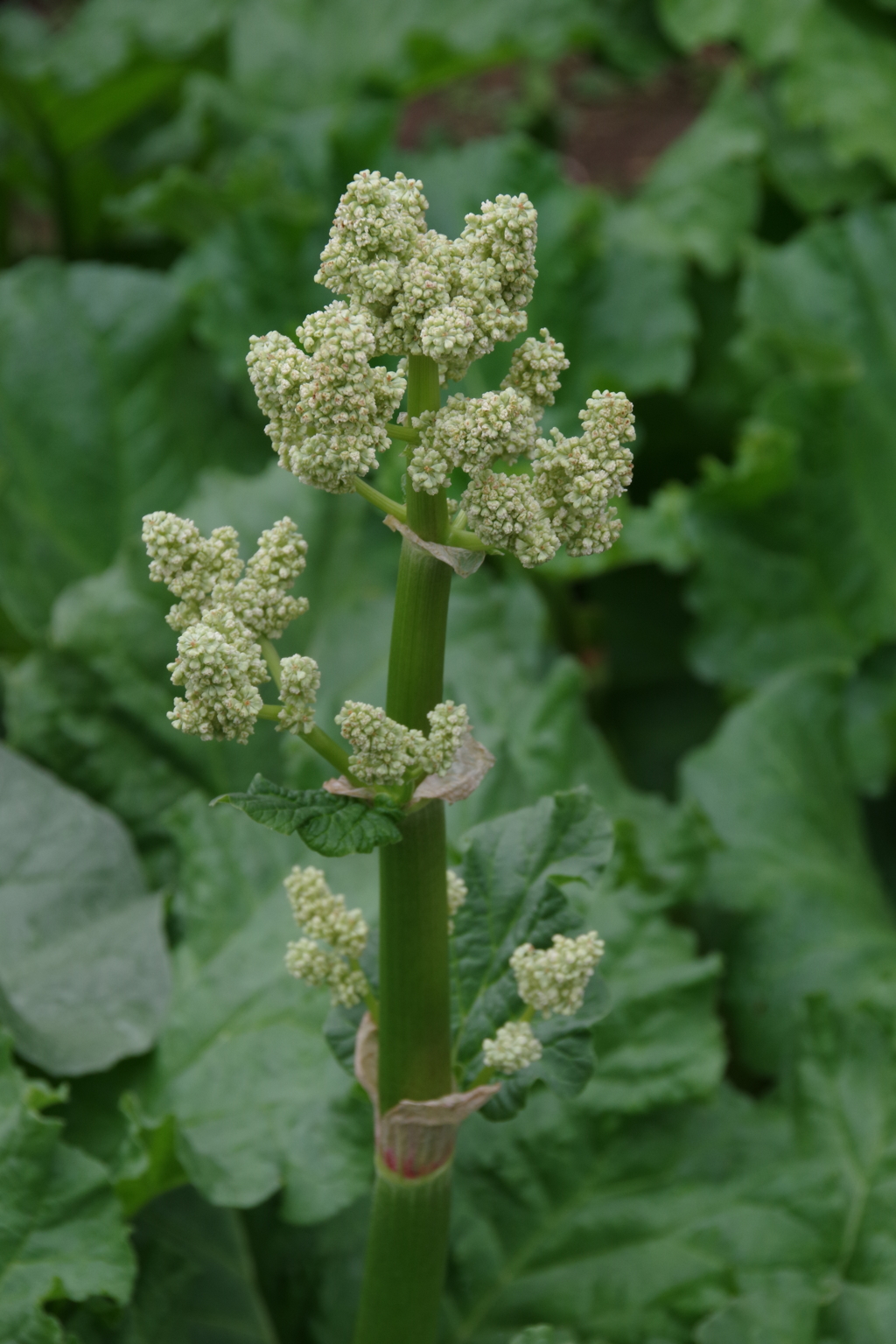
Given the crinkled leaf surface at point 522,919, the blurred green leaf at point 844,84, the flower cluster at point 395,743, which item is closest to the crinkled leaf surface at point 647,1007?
the crinkled leaf surface at point 522,919

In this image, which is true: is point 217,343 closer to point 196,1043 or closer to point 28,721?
point 28,721

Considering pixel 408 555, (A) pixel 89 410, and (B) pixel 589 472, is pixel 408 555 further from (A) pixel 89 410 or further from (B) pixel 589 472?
(A) pixel 89 410

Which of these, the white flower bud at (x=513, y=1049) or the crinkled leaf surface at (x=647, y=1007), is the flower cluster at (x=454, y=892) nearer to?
Result: the white flower bud at (x=513, y=1049)

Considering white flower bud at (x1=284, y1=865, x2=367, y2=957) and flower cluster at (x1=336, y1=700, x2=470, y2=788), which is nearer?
flower cluster at (x1=336, y1=700, x2=470, y2=788)

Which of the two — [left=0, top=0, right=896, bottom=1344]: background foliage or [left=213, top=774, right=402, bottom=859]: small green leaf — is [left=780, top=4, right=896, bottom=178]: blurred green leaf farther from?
[left=213, top=774, right=402, bottom=859]: small green leaf

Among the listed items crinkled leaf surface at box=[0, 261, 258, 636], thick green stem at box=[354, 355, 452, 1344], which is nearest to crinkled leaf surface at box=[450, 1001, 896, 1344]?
thick green stem at box=[354, 355, 452, 1344]

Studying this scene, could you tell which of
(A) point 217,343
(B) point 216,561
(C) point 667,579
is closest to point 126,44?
(A) point 217,343
